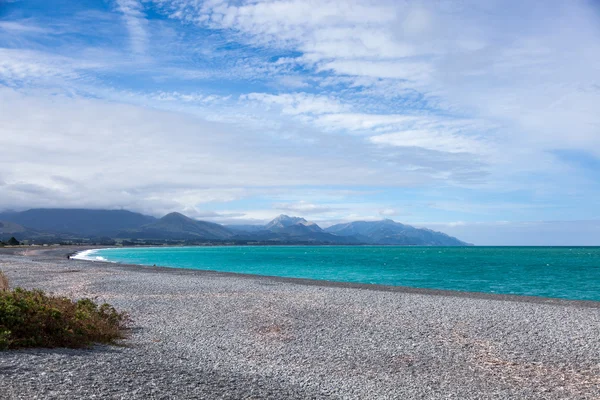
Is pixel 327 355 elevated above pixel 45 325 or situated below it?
below

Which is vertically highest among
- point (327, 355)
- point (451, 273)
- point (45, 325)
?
point (45, 325)

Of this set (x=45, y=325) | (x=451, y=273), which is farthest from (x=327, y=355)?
(x=451, y=273)

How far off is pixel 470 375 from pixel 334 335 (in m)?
4.76

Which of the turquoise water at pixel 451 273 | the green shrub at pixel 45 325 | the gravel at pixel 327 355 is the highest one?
the green shrub at pixel 45 325

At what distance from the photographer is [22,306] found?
1138 centimetres

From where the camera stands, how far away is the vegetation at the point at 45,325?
34.4 ft

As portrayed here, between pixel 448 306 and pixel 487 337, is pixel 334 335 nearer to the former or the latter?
pixel 487 337

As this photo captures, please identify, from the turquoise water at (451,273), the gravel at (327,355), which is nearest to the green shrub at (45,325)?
the gravel at (327,355)

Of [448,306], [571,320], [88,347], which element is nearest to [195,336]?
[88,347]

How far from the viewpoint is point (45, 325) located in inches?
438

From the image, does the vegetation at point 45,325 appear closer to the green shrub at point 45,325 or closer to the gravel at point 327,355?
the green shrub at point 45,325

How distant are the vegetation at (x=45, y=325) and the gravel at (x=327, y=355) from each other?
1.61 feet

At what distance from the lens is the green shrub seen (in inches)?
412

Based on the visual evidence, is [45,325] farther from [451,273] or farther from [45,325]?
[451,273]
